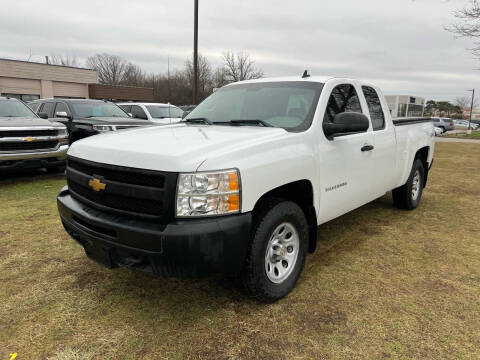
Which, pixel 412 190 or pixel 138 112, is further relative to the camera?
pixel 138 112

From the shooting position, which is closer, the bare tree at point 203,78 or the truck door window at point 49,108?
the truck door window at point 49,108

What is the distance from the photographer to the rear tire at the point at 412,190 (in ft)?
17.8

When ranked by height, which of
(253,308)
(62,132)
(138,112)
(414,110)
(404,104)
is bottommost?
(253,308)

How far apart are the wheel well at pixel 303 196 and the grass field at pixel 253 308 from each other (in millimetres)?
491

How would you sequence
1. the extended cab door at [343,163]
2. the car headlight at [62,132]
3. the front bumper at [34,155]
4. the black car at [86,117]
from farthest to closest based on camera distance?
1. the black car at [86,117]
2. the car headlight at [62,132]
3. the front bumper at [34,155]
4. the extended cab door at [343,163]

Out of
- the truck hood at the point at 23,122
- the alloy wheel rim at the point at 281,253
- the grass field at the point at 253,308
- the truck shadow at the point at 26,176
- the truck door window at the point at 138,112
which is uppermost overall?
the truck door window at the point at 138,112

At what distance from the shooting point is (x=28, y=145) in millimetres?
6859

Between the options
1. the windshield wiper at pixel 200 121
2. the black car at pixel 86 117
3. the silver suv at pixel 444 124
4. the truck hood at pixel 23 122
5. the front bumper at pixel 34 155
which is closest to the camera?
the windshield wiper at pixel 200 121

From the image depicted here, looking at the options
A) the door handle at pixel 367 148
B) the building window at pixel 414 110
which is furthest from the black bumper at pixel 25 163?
the building window at pixel 414 110

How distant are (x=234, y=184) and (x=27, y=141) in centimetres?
600

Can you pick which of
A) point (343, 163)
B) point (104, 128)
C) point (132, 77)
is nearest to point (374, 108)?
point (343, 163)

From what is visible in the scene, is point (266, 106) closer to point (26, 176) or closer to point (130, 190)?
point (130, 190)

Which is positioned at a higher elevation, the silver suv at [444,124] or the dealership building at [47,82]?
the dealership building at [47,82]

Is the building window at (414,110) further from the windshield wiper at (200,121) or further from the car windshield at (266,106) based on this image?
the windshield wiper at (200,121)
